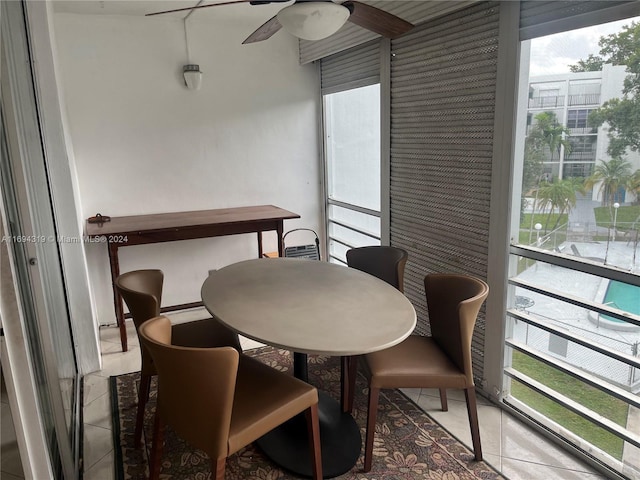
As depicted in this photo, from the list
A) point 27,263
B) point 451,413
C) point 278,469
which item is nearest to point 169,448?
point 278,469

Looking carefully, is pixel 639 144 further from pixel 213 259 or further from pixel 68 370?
pixel 213 259

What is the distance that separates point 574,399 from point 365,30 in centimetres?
276

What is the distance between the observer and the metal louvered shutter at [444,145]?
102 inches

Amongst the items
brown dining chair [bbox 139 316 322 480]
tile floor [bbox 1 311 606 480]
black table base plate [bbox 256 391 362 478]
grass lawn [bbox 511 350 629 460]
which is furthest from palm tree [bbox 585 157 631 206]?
black table base plate [bbox 256 391 362 478]

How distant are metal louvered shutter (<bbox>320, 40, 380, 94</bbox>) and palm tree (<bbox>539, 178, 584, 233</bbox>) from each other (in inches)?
70.2

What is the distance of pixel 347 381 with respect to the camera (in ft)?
8.40

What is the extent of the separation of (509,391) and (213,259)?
9.29 ft

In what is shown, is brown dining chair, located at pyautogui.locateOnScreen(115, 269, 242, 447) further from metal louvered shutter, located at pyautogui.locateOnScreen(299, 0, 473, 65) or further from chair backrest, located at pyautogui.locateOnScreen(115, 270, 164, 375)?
metal louvered shutter, located at pyautogui.locateOnScreen(299, 0, 473, 65)

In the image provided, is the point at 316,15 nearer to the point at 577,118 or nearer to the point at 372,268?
the point at 577,118

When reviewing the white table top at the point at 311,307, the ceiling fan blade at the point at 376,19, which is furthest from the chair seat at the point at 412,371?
the ceiling fan blade at the point at 376,19

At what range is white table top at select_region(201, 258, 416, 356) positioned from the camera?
5.98 ft

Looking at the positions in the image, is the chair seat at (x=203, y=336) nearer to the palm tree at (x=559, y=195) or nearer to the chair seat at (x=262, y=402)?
the chair seat at (x=262, y=402)

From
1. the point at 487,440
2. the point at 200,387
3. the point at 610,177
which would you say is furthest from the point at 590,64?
the point at 200,387

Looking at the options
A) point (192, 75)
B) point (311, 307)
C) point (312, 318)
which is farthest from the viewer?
point (192, 75)
